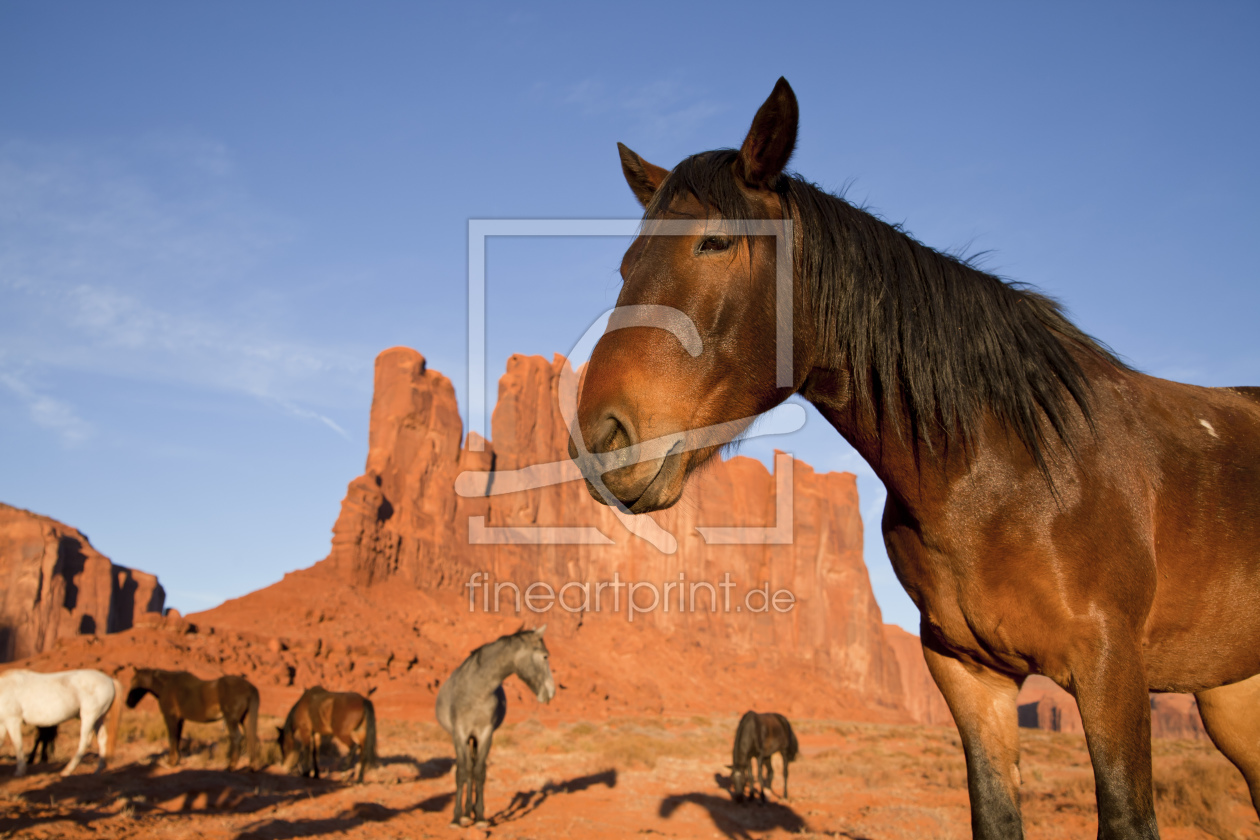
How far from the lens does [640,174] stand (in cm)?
262

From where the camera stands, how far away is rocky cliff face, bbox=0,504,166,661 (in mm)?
60406

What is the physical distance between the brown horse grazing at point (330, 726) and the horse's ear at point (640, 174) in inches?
573

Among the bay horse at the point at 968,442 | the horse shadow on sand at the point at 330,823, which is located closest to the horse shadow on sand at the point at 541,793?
the horse shadow on sand at the point at 330,823

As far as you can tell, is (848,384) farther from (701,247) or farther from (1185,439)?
(1185,439)

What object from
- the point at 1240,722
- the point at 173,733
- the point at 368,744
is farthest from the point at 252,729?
the point at 1240,722

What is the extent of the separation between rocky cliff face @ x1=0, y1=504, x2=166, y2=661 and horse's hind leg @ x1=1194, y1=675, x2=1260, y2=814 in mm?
68683

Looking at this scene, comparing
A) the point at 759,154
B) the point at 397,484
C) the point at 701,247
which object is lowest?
the point at 701,247

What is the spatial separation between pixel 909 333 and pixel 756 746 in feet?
46.6

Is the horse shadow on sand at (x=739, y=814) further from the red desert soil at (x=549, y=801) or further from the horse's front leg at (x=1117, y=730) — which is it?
the horse's front leg at (x=1117, y=730)

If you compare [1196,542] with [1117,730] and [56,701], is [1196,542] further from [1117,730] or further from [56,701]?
[56,701]

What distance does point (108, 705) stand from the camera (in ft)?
45.3

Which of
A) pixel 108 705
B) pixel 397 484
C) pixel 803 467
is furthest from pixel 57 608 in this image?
pixel 803 467

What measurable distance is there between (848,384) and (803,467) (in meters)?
96.5

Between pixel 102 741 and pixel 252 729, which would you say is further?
pixel 252 729
